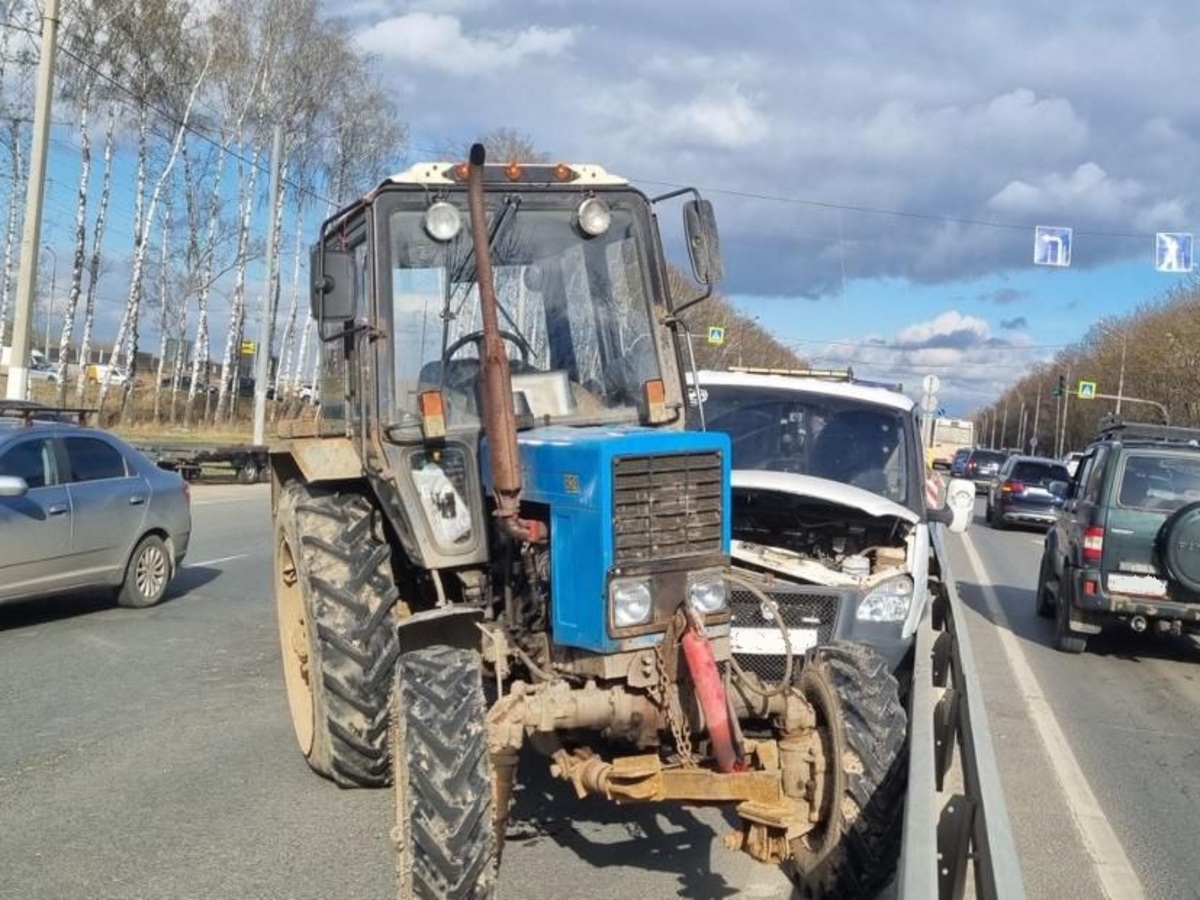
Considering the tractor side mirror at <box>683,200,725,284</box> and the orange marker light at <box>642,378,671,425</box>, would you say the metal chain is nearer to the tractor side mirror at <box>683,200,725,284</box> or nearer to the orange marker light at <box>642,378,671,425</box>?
the orange marker light at <box>642,378,671,425</box>

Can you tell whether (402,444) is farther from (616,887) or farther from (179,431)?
(179,431)

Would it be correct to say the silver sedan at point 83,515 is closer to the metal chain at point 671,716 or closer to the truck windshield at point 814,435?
the truck windshield at point 814,435

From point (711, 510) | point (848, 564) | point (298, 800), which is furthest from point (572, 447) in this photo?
point (848, 564)

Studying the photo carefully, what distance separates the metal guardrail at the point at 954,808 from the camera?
3115mm

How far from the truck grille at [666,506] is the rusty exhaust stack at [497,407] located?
0.46m

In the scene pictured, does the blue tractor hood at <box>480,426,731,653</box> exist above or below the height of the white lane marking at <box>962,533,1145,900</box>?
above

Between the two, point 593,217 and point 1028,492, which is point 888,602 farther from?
point 1028,492

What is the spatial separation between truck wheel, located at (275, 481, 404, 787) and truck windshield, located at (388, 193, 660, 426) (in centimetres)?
68

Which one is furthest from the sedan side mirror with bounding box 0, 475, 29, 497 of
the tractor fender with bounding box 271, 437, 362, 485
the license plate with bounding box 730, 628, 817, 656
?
the license plate with bounding box 730, 628, 817, 656

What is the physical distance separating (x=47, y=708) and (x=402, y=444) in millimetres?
3487

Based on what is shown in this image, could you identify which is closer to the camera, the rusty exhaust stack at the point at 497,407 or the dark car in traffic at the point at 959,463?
the rusty exhaust stack at the point at 497,407

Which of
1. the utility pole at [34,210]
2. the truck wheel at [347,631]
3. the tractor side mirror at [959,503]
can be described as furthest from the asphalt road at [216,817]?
the utility pole at [34,210]

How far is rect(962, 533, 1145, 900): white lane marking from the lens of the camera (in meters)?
5.49

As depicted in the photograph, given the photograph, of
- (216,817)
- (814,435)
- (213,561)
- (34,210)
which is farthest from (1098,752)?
(34,210)
